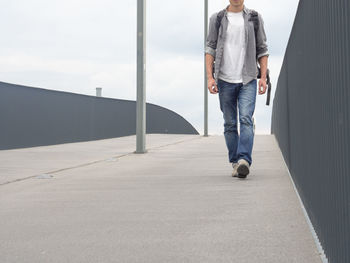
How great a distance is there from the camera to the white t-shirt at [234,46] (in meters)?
6.15

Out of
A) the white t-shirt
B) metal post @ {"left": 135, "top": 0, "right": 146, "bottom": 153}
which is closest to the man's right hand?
the white t-shirt

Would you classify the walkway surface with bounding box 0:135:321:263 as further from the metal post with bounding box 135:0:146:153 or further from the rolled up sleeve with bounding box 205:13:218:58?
the metal post with bounding box 135:0:146:153

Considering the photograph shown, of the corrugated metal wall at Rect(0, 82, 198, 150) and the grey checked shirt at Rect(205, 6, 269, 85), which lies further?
the corrugated metal wall at Rect(0, 82, 198, 150)

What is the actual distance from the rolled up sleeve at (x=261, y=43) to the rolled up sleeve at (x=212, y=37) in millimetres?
457

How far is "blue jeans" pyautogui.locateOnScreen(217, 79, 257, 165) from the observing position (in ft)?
19.8

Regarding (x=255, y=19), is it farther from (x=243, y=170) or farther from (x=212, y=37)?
(x=243, y=170)

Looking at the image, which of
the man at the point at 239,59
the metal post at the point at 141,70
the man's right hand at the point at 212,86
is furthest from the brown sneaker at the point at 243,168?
the metal post at the point at 141,70

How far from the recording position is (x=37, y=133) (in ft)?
50.5

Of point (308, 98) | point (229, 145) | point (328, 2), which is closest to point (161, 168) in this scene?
point (229, 145)

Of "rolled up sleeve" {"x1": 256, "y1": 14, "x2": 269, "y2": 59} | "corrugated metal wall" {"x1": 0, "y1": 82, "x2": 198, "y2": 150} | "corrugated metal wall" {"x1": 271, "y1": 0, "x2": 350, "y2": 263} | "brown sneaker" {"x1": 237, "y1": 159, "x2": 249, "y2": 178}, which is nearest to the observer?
"corrugated metal wall" {"x1": 271, "y1": 0, "x2": 350, "y2": 263}

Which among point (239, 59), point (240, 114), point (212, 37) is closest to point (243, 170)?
point (240, 114)

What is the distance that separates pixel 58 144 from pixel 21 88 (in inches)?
100

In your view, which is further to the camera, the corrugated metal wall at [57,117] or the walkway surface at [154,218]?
the corrugated metal wall at [57,117]

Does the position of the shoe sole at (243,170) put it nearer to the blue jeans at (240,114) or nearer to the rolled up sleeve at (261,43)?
the blue jeans at (240,114)
